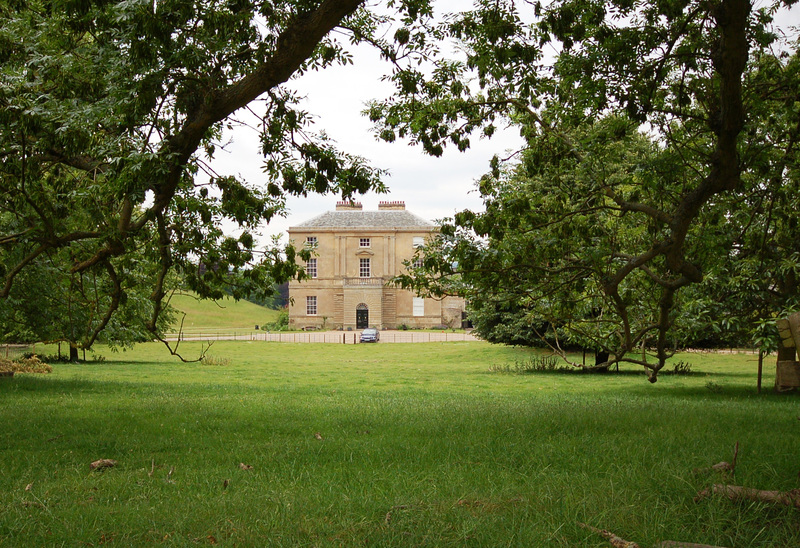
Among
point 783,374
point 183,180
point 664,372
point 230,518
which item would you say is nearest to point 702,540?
point 783,374

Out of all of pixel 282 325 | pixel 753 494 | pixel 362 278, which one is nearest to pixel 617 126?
pixel 753 494

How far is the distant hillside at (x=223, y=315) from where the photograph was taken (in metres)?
84.9

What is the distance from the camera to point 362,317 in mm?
67812

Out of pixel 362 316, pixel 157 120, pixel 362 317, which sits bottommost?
pixel 362 317

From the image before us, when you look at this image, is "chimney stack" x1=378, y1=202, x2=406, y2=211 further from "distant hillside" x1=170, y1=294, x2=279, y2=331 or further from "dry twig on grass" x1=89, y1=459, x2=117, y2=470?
"dry twig on grass" x1=89, y1=459, x2=117, y2=470

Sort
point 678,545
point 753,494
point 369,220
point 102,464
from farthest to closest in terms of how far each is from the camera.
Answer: point 369,220, point 102,464, point 753,494, point 678,545

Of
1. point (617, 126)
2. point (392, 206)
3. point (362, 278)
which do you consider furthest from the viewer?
point (392, 206)

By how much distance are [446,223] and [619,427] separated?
3.53m

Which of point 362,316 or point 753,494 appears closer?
point 753,494

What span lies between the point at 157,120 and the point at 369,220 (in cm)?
6092

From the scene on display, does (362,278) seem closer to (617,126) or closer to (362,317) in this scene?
(362,317)

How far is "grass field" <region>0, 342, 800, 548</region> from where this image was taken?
4035 mm

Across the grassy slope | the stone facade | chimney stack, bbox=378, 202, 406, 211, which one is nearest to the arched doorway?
the stone facade

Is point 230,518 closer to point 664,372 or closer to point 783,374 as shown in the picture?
point 783,374
